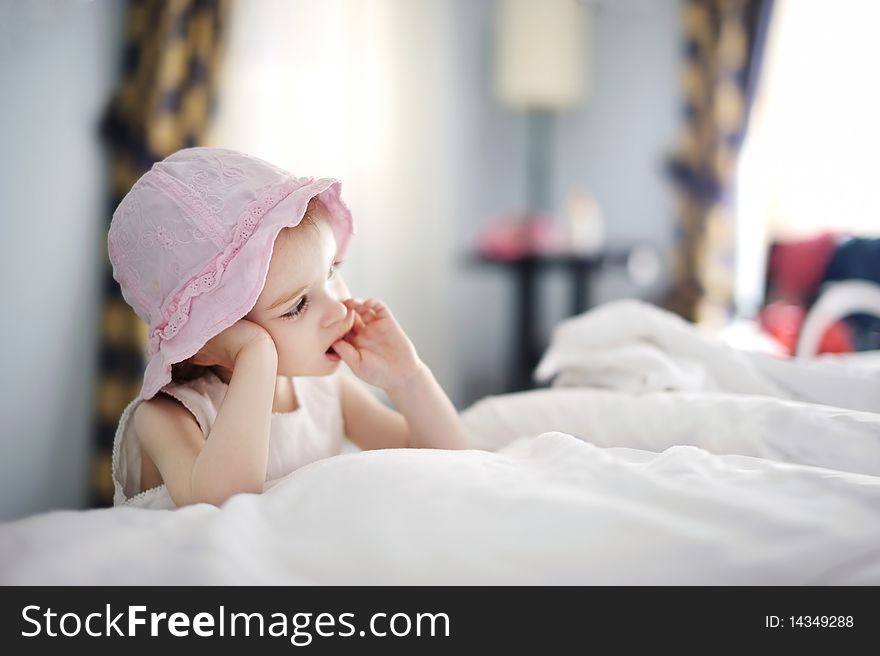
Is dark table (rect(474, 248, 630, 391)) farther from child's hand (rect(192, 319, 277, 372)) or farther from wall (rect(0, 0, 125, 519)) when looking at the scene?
child's hand (rect(192, 319, 277, 372))

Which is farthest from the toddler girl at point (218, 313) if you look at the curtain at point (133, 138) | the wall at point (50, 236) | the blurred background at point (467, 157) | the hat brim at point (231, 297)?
the curtain at point (133, 138)

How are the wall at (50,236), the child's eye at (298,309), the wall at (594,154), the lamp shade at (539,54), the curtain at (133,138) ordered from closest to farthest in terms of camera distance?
1. the child's eye at (298,309)
2. the wall at (50,236)
3. the curtain at (133,138)
4. the lamp shade at (539,54)
5. the wall at (594,154)

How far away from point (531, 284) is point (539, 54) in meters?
1.02

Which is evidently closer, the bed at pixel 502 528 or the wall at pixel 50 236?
the bed at pixel 502 528

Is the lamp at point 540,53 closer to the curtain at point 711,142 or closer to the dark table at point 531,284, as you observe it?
the curtain at point 711,142

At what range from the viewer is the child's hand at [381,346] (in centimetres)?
95

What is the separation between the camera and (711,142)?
344 centimetres

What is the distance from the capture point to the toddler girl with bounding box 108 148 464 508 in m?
0.72

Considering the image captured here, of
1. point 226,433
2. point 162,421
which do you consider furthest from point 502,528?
point 162,421

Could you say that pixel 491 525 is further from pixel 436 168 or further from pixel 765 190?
pixel 765 190

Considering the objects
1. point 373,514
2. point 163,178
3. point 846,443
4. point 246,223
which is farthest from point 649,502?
point 163,178

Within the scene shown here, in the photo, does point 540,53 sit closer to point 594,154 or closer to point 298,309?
point 594,154

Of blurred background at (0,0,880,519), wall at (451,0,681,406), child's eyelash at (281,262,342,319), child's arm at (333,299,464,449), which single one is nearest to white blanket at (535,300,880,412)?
child's arm at (333,299,464,449)

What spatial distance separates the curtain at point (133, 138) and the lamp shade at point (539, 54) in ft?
5.18
